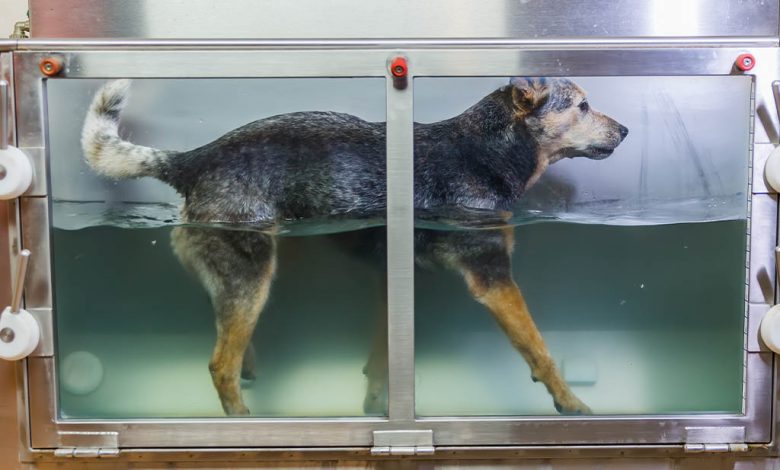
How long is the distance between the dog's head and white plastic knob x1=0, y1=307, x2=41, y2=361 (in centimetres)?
112

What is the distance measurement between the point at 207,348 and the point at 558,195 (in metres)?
0.84

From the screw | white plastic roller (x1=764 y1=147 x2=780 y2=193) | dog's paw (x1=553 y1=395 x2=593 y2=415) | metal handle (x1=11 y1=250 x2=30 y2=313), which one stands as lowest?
dog's paw (x1=553 y1=395 x2=593 y2=415)

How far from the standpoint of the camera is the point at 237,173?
1.19 m

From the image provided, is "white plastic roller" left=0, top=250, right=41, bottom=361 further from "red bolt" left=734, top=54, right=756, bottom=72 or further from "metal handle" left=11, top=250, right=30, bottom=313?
"red bolt" left=734, top=54, right=756, bottom=72

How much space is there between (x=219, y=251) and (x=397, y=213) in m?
0.40

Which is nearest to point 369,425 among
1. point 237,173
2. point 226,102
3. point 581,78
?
point 237,173

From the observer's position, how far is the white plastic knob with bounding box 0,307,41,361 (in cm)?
117

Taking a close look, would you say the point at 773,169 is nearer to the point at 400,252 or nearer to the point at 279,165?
the point at 400,252

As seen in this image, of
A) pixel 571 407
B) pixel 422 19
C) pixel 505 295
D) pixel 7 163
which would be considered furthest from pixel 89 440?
pixel 422 19

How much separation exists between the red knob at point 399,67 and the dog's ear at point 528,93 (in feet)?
0.73

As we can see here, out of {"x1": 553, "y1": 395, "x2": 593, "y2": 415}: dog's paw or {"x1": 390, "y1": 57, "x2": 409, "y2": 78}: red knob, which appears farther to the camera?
{"x1": 553, "y1": 395, "x2": 593, "y2": 415}: dog's paw

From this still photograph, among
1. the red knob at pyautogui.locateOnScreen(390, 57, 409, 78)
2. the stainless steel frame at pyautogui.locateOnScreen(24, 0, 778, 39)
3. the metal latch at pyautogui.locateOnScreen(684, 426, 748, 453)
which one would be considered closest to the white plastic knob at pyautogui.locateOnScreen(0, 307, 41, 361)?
the stainless steel frame at pyautogui.locateOnScreen(24, 0, 778, 39)

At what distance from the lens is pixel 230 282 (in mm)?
1224

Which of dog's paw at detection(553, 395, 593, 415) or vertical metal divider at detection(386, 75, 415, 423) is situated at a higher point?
vertical metal divider at detection(386, 75, 415, 423)
